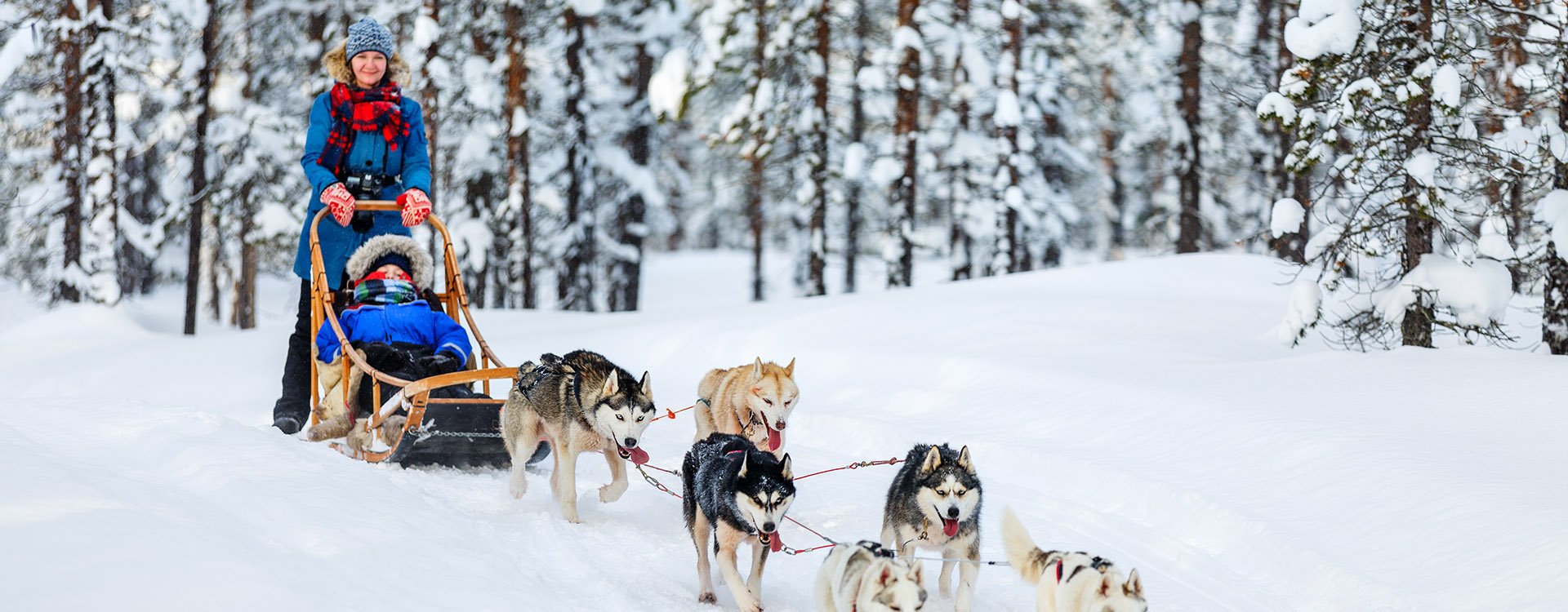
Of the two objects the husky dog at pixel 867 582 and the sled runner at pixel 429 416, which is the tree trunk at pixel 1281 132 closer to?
the sled runner at pixel 429 416

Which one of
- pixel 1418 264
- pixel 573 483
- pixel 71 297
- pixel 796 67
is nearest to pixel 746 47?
pixel 796 67

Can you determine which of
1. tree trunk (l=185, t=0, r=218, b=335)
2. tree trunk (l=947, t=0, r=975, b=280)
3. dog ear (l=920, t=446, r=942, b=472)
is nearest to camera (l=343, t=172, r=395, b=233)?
dog ear (l=920, t=446, r=942, b=472)

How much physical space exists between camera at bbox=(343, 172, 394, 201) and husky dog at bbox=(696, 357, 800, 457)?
2563 mm

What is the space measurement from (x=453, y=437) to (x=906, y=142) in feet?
40.5

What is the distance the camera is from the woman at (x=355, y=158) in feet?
22.6

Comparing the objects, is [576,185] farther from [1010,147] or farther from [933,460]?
[933,460]

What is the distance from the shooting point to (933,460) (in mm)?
4211

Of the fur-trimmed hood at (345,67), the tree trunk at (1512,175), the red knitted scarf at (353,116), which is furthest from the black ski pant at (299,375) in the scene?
the tree trunk at (1512,175)

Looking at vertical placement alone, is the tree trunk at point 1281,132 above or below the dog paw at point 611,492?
above

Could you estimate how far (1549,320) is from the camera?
7.76m

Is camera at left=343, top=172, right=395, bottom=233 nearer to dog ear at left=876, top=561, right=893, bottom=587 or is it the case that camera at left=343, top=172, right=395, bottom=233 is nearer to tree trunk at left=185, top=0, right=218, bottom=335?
dog ear at left=876, top=561, right=893, bottom=587

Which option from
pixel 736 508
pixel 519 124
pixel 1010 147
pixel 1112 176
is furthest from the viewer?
pixel 1112 176

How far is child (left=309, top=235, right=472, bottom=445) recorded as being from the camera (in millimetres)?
6352

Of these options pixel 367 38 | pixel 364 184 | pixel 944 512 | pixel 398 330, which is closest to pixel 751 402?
pixel 944 512
